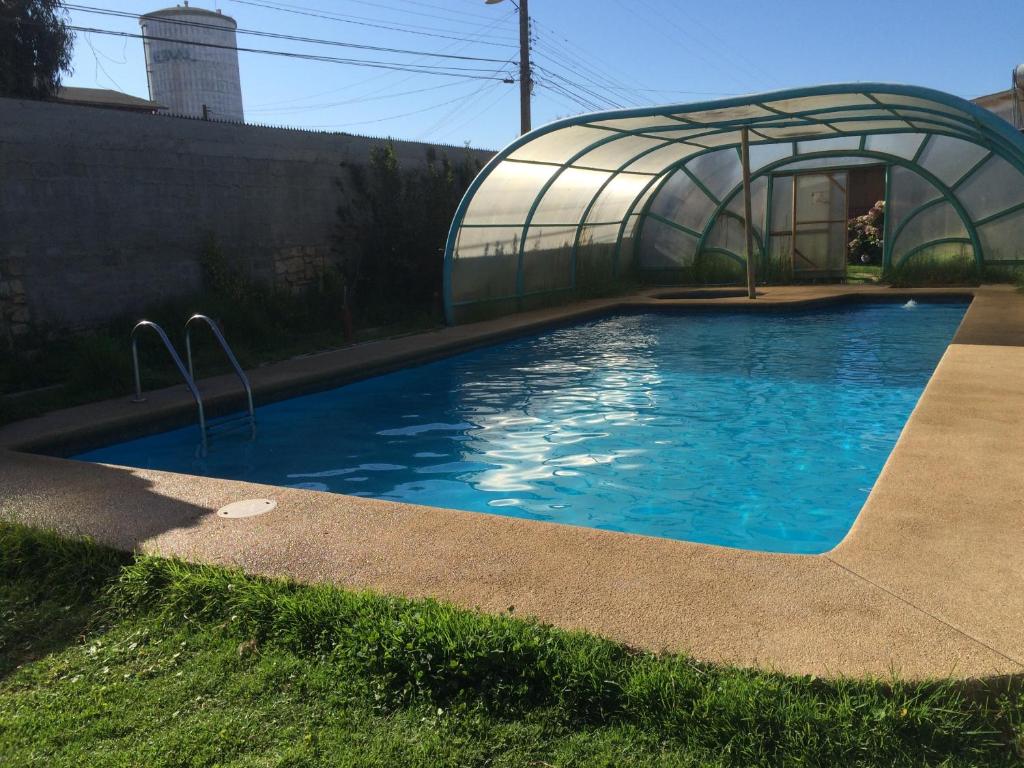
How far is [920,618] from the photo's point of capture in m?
2.90

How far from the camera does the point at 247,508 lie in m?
4.37

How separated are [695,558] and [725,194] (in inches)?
619

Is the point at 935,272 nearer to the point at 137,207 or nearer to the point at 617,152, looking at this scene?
the point at 617,152

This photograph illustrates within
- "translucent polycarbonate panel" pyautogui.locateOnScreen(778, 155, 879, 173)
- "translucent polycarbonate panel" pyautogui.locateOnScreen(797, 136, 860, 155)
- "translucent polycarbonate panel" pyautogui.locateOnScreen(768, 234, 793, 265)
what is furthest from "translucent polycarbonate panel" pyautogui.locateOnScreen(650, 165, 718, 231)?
"translucent polycarbonate panel" pyautogui.locateOnScreen(797, 136, 860, 155)

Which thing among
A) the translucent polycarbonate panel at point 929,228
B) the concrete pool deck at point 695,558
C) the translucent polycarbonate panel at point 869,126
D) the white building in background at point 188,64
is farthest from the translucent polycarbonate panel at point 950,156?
the white building in background at point 188,64

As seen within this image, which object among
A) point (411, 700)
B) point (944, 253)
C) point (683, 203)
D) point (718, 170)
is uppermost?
point (718, 170)

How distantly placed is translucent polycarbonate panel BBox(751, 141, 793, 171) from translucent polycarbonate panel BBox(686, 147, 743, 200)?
15.3 inches

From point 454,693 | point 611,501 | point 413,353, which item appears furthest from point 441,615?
point 413,353

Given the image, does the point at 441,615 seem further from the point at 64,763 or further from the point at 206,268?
the point at 206,268

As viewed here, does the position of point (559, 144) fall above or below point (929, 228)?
above

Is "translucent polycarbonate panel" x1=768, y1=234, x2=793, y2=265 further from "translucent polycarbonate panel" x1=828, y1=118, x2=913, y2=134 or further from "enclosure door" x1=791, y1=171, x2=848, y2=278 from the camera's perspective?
"translucent polycarbonate panel" x1=828, y1=118, x2=913, y2=134

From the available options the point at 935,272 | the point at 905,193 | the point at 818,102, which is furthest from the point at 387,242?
the point at 935,272

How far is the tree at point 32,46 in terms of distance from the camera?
16.6m

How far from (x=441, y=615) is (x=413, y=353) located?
731 cm
